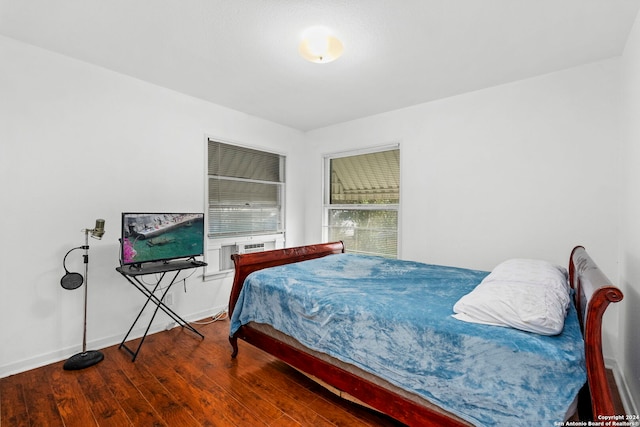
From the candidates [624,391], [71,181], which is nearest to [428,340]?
[624,391]

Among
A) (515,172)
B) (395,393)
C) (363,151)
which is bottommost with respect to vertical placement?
(395,393)

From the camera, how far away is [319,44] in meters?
2.15

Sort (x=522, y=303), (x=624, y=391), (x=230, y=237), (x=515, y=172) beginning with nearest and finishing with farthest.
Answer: (x=522, y=303)
(x=624, y=391)
(x=515, y=172)
(x=230, y=237)

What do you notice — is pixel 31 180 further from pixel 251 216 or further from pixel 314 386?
pixel 314 386

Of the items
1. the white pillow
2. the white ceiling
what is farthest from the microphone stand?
the white pillow

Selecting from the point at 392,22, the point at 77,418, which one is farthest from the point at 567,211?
the point at 77,418

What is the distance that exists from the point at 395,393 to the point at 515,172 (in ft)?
7.85

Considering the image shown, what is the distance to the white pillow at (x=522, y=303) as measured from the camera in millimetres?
1353

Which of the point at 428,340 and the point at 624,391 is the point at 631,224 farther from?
the point at 428,340

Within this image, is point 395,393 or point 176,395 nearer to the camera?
point 395,393

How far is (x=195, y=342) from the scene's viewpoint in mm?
2887

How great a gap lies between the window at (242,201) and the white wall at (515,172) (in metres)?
1.72

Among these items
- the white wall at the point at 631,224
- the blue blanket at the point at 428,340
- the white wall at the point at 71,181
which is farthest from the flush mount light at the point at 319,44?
the white wall at the point at 631,224

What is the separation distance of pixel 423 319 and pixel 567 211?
6.69 feet
